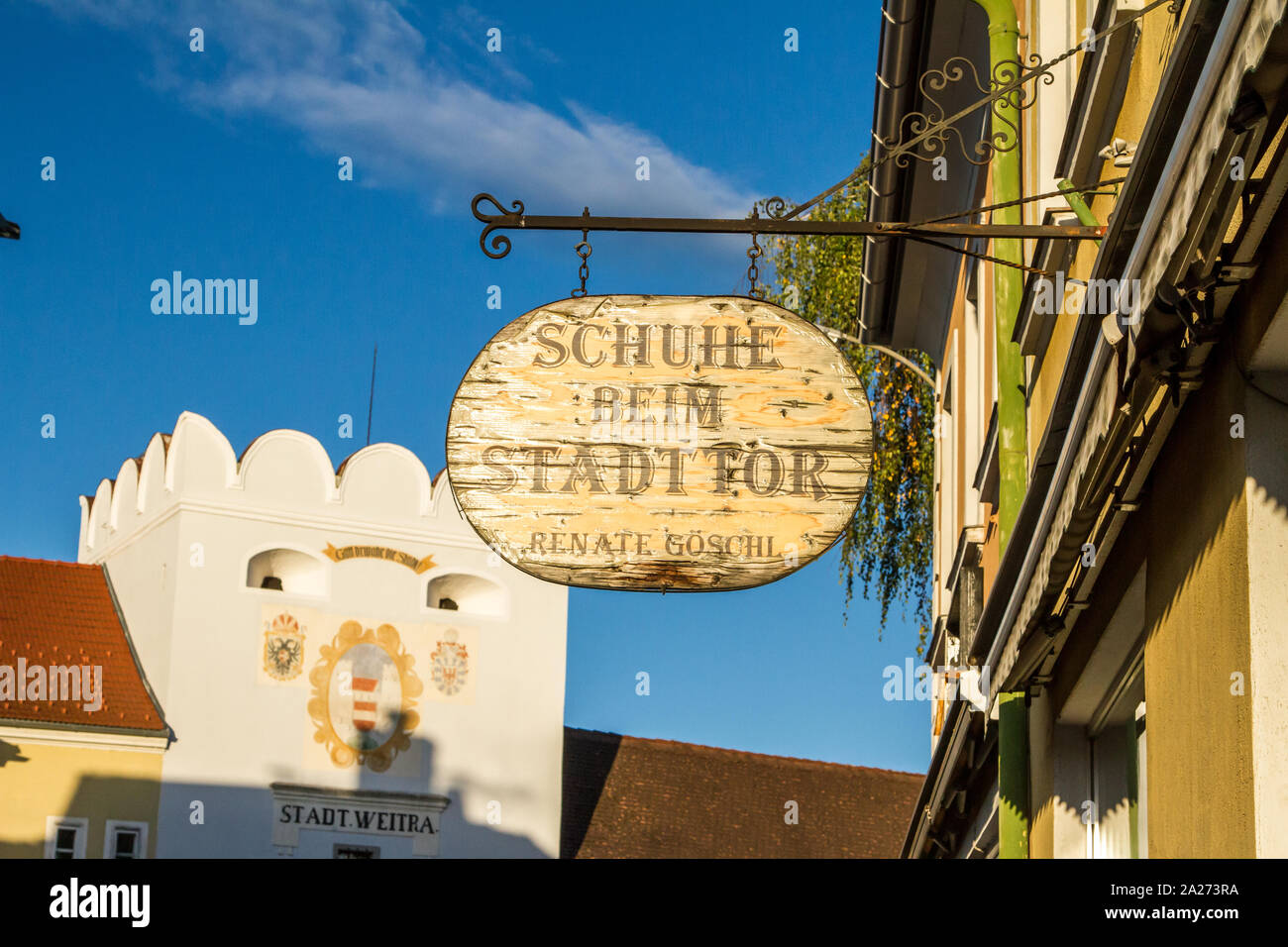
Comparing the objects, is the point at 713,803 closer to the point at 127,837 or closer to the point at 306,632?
the point at 306,632

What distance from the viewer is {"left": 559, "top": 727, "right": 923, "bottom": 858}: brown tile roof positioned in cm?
3572

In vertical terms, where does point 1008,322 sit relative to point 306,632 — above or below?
below

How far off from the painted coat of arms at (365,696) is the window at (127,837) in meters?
3.82

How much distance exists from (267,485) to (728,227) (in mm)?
28771

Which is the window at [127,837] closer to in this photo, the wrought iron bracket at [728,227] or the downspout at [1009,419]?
the downspout at [1009,419]

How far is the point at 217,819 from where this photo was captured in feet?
101

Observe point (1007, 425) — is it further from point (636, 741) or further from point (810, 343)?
point (636, 741)

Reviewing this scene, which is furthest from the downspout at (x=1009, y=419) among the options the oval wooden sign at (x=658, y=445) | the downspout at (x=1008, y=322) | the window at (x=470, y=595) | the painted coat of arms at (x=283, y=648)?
the window at (x=470, y=595)

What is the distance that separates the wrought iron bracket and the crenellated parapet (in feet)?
91.5

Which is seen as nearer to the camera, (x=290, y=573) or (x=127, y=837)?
(x=127, y=837)

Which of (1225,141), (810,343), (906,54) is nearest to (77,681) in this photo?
(906,54)

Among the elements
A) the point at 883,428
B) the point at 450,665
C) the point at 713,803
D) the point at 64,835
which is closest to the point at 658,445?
the point at 883,428

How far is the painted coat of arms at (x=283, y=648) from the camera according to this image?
1259 inches
